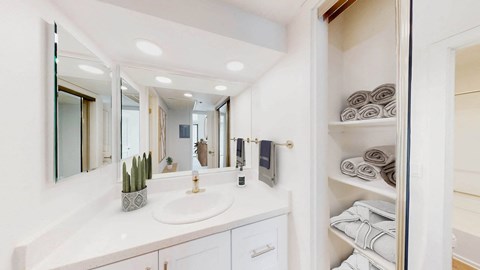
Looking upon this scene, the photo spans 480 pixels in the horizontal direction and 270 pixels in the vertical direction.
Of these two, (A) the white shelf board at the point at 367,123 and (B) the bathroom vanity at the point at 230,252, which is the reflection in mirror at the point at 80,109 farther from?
(A) the white shelf board at the point at 367,123

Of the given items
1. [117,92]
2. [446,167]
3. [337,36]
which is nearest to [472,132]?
[446,167]

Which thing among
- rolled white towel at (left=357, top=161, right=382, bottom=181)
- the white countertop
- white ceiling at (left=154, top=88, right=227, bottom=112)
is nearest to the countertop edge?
the white countertop

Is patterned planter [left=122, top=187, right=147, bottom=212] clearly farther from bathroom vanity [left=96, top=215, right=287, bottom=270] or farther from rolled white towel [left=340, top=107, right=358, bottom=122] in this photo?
rolled white towel [left=340, top=107, right=358, bottom=122]

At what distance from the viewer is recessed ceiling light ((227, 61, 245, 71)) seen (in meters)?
1.23

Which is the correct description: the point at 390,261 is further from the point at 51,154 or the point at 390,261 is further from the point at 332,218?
the point at 51,154

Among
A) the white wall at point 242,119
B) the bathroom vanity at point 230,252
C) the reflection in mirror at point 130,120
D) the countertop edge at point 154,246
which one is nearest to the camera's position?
the countertop edge at point 154,246

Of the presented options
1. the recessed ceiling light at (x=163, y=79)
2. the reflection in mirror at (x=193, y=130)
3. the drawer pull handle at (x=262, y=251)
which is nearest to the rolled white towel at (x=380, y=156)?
the drawer pull handle at (x=262, y=251)

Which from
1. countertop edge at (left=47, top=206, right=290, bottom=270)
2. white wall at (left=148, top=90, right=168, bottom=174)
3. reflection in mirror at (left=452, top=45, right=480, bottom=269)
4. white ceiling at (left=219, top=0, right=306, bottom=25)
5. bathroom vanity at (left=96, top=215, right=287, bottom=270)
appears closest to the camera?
reflection in mirror at (left=452, top=45, right=480, bottom=269)

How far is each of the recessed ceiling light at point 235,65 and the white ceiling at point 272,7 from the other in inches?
13.4

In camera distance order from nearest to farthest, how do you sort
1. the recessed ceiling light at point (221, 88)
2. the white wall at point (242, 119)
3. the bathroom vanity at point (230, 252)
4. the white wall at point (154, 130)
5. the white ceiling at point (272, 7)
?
the bathroom vanity at point (230, 252), the white ceiling at point (272, 7), the white wall at point (154, 130), the recessed ceiling light at point (221, 88), the white wall at point (242, 119)

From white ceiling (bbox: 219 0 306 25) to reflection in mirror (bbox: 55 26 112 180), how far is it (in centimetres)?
87

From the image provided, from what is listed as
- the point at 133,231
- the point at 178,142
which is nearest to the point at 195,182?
the point at 178,142

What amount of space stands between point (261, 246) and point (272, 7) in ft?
4.89

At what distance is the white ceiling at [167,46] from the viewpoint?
0.75 meters
